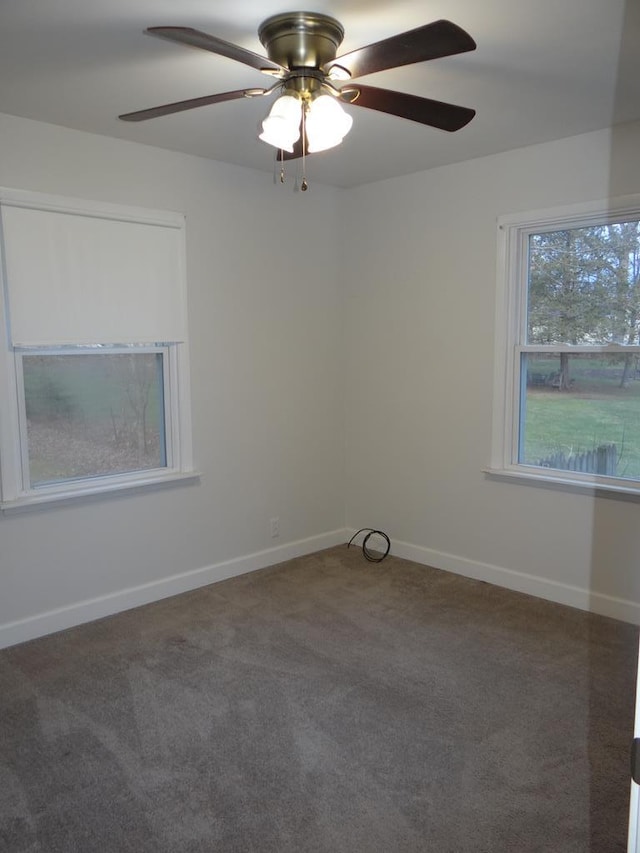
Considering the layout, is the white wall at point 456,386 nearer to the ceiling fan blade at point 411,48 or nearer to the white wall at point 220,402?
the white wall at point 220,402

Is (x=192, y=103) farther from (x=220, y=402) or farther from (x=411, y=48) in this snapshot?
(x=220, y=402)

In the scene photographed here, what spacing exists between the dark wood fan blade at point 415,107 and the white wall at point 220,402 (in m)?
1.50

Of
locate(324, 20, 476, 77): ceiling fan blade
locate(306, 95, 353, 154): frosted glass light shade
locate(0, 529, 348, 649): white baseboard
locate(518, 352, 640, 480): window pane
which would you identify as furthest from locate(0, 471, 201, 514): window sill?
locate(324, 20, 476, 77): ceiling fan blade

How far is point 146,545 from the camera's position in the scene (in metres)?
3.64

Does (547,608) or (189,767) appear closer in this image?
(189,767)

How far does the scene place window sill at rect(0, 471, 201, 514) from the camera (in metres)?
3.14

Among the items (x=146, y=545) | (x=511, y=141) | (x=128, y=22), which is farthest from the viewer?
(x=146, y=545)

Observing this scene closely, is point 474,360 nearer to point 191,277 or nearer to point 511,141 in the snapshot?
point 511,141

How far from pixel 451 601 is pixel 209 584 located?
143 cm

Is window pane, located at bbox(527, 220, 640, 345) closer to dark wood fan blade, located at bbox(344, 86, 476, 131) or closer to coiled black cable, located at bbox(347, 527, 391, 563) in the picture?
dark wood fan blade, located at bbox(344, 86, 476, 131)

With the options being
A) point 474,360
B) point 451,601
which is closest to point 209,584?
point 451,601

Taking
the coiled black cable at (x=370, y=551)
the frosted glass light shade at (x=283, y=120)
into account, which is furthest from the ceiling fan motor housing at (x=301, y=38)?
the coiled black cable at (x=370, y=551)

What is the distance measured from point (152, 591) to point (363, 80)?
2799mm

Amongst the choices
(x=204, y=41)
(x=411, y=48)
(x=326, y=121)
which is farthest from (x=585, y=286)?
(x=204, y=41)
